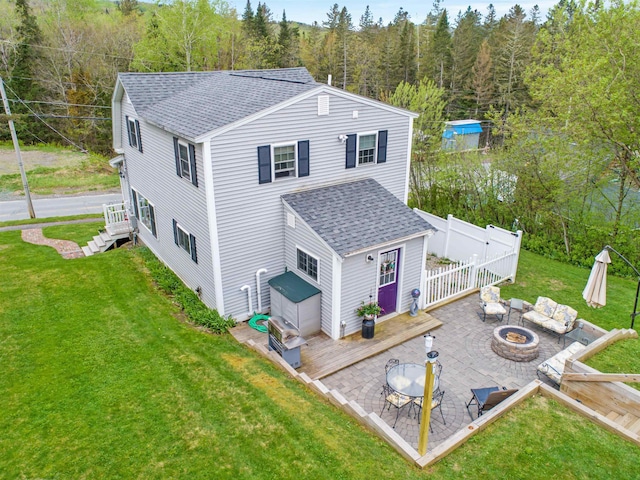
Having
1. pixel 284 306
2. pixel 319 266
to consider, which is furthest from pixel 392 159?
pixel 284 306

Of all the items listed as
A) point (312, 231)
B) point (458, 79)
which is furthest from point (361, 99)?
point (458, 79)

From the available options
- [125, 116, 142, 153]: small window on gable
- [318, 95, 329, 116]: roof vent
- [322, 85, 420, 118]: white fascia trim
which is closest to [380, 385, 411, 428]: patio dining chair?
[318, 95, 329, 116]: roof vent

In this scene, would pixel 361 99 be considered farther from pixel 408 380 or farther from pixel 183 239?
pixel 408 380

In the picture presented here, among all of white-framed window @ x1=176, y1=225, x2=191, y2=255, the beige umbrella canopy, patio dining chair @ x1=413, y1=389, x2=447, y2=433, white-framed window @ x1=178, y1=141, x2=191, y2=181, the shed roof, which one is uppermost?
white-framed window @ x1=178, y1=141, x2=191, y2=181

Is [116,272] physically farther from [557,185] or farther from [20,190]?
[20,190]

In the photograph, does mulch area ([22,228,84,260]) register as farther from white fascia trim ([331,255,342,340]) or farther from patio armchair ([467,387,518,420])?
patio armchair ([467,387,518,420])

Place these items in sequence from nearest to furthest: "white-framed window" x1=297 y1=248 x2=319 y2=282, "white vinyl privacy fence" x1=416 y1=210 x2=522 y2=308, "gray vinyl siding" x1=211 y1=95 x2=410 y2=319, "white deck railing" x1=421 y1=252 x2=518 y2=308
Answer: "gray vinyl siding" x1=211 y1=95 x2=410 y2=319
"white-framed window" x1=297 y1=248 x2=319 y2=282
"white deck railing" x1=421 y1=252 x2=518 y2=308
"white vinyl privacy fence" x1=416 y1=210 x2=522 y2=308

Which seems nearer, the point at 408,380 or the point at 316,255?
the point at 408,380
